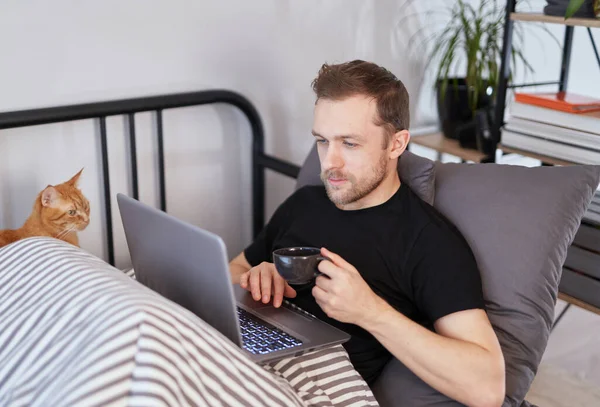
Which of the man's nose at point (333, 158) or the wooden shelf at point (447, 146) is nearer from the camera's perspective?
the man's nose at point (333, 158)

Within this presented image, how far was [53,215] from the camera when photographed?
159cm

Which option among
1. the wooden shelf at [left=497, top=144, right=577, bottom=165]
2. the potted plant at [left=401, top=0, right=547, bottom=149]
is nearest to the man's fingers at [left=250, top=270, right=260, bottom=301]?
the wooden shelf at [left=497, top=144, right=577, bottom=165]

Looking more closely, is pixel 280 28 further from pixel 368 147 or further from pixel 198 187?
pixel 368 147

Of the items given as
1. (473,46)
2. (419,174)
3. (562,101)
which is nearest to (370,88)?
(419,174)

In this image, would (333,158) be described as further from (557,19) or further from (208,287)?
(557,19)

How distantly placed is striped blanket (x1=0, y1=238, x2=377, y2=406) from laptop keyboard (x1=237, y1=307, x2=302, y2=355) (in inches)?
1.5

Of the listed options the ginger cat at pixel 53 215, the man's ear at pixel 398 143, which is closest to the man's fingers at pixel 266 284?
the man's ear at pixel 398 143

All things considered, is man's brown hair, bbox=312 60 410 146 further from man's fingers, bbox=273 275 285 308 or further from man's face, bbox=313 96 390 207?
→ man's fingers, bbox=273 275 285 308

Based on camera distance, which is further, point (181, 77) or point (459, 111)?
point (459, 111)

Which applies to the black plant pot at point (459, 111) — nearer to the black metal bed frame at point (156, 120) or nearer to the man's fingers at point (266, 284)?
the black metal bed frame at point (156, 120)

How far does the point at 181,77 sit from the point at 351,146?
0.74m

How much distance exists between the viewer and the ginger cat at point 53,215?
5.20 feet

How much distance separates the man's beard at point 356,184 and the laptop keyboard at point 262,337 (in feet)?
0.94

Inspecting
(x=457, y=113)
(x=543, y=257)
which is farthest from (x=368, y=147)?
(x=457, y=113)
